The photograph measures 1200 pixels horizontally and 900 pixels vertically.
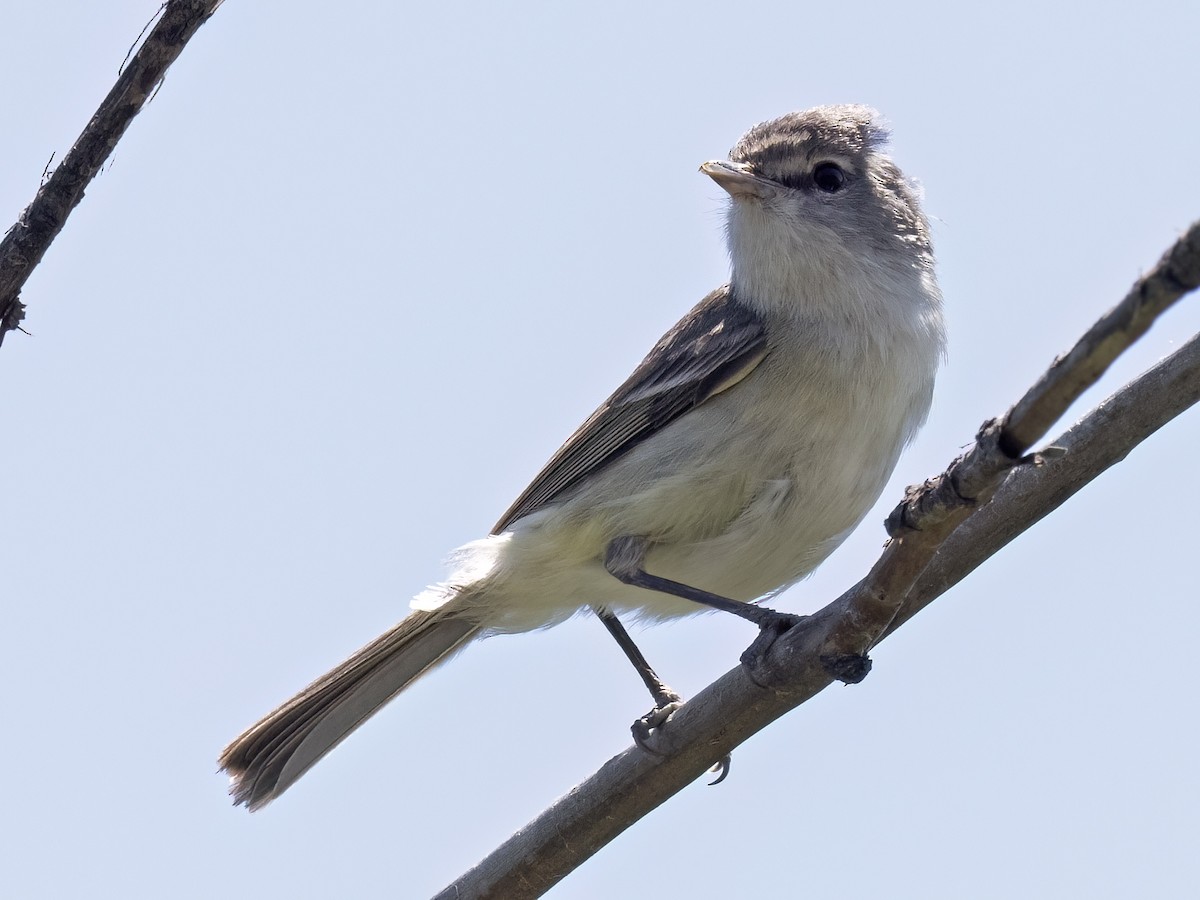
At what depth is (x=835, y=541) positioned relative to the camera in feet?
17.6

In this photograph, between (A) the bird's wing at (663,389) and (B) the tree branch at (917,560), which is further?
(A) the bird's wing at (663,389)

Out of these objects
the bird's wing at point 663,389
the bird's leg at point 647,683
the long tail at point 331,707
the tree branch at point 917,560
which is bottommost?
the tree branch at point 917,560

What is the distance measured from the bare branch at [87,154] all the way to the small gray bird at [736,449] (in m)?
2.73

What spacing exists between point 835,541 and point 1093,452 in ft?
6.53

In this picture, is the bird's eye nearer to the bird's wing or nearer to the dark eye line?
the dark eye line

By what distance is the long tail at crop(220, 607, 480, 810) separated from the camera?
5.44 m

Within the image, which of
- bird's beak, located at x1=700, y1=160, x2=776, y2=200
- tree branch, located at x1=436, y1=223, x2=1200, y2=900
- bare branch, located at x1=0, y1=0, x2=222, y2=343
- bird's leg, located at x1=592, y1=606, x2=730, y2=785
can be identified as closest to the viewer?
tree branch, located at x1=436, y1=223, x2=1200, y2=900

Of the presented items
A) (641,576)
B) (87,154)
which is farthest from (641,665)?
(87,154)

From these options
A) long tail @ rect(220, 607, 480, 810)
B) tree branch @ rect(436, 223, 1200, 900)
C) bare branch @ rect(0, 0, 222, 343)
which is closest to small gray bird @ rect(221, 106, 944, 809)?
long tail @ rect(220, 607, 480, 810)

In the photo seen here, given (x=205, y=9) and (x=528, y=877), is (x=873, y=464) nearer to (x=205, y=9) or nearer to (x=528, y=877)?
(x=528, y=877)

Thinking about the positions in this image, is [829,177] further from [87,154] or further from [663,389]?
[87,154]

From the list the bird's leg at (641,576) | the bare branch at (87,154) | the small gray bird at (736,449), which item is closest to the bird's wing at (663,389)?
the small gray bird at (736,449)

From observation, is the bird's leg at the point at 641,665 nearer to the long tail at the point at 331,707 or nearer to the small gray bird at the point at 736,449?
the small gray bird at the point at 736,449

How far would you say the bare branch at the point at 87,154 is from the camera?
2.79 metres
